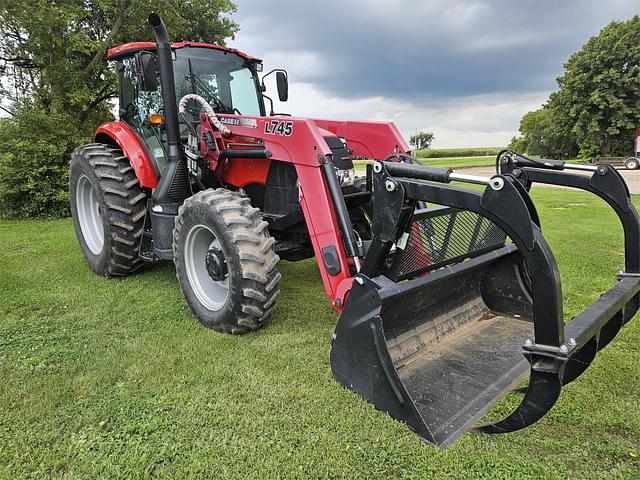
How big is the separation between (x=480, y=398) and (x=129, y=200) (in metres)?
3.88

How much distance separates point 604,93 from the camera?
33125 mm

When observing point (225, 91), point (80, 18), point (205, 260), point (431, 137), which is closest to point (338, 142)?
point (205, 260)

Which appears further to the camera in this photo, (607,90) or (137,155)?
(607,90)

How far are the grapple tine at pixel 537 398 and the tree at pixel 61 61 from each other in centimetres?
1019

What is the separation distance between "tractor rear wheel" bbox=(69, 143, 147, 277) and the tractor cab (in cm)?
41

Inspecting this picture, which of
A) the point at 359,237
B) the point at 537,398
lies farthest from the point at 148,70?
the point at 537,398

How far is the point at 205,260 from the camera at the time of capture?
3.76 m

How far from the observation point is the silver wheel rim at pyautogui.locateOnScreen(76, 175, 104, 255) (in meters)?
5.48

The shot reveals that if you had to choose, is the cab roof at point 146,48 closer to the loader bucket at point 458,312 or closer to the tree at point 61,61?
the loader bucket at point 458,312

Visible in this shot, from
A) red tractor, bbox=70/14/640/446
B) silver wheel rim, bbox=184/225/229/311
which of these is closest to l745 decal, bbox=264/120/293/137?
red tractor, bbox=70/14/640/446

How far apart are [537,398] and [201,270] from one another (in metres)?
2.90

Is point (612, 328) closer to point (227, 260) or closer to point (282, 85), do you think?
point (227, 260)

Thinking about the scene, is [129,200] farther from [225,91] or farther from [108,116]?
[108,116]

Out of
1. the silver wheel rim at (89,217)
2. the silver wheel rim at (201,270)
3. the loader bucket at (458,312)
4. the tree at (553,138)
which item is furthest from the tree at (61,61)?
the tree at (553,138)
